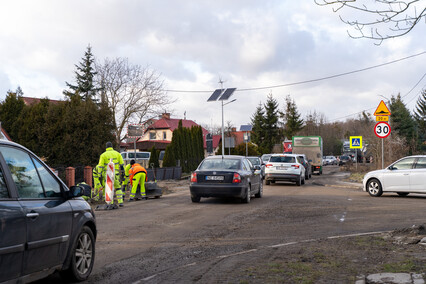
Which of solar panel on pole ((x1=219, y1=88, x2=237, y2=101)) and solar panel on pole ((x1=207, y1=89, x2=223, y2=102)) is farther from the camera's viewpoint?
solar panel on pole ((x1=207, y1=89, x2=223, y2=102))

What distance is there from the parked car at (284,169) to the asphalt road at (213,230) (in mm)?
9004

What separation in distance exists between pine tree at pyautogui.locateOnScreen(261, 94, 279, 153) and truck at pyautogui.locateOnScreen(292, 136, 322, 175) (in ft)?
141

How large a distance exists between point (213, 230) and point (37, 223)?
6.00m

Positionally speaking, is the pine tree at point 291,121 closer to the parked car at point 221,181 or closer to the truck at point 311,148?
the truck at point 311,148

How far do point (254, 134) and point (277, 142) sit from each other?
14.3 feet

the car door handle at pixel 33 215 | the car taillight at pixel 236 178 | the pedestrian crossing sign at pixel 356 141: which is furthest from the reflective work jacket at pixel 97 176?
the pedestrian crossing sign at pixel 356 141

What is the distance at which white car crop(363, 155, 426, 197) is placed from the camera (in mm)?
18109

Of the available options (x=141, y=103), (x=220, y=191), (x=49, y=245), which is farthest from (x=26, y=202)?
(x=141, y=103)

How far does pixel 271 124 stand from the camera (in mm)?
87500

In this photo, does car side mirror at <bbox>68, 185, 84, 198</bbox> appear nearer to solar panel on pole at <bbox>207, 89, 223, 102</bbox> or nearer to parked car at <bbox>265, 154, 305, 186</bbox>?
parked car at <bbox>265, 154, 305, 186</bbox>

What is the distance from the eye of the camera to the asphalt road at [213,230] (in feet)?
22.6

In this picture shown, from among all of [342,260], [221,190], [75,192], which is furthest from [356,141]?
[75,192]

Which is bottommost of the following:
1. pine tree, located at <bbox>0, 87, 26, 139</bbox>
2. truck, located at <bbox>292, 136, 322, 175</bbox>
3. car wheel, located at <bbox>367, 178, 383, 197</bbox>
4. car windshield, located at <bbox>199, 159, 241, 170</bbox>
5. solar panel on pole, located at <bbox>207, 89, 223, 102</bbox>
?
car wheel, located at <bbox>367, 178, 383, 197</bbox>

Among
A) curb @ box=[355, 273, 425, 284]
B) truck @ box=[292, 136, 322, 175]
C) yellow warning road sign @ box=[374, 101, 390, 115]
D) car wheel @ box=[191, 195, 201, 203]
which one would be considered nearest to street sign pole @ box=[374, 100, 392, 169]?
yellow warning road sign @ box=[374, 101, 390, 115]
